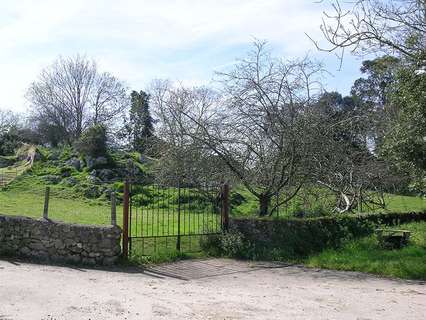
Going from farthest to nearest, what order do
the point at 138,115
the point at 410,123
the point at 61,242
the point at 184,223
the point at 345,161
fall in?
the point at 138,115, the point at 345,161, the point at 184,223, the point at 410,123, the point at 61,242

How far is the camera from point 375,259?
39.2 ft

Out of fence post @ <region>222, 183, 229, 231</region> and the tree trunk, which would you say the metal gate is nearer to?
fence post @ <region>222, 183, 229, 231</region>

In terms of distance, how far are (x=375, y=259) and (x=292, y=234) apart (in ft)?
7.69

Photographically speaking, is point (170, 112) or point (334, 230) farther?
point (170, 112)

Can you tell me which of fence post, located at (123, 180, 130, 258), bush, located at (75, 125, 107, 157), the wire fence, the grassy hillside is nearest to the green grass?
the grassy hillside

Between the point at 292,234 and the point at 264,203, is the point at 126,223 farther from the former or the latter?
the point at 264,203

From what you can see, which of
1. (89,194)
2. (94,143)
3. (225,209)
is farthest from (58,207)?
(94,143)

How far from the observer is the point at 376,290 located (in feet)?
31.2

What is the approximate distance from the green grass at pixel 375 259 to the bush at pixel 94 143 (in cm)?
2292

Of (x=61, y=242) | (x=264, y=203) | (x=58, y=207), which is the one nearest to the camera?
(x=61, y=242)

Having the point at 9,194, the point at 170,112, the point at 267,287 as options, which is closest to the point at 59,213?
the point at 170,112

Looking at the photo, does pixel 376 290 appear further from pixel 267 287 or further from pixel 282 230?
pixel 282 230

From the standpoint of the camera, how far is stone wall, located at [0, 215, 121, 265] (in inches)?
422

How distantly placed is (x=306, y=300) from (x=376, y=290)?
6.02 ft
